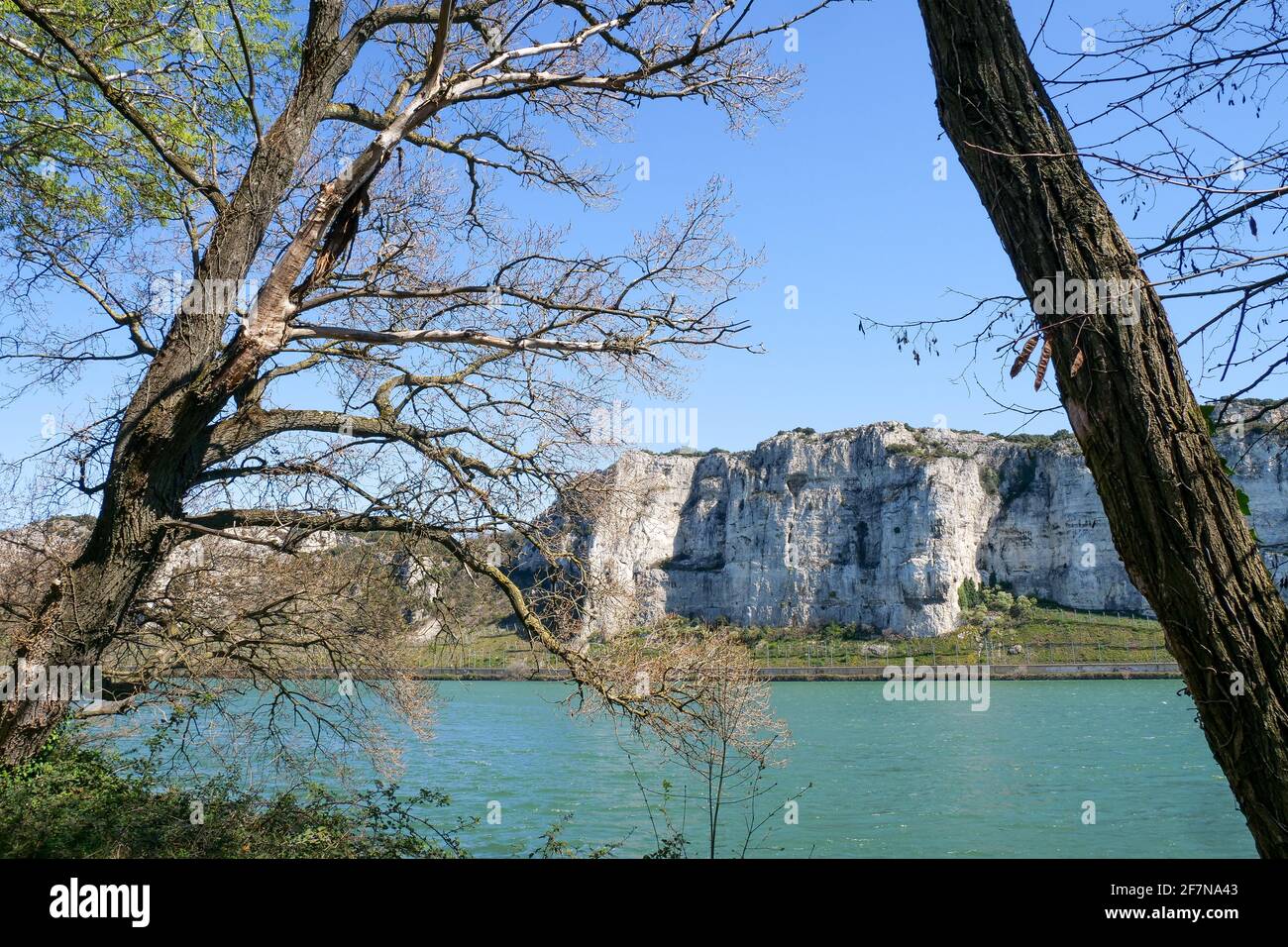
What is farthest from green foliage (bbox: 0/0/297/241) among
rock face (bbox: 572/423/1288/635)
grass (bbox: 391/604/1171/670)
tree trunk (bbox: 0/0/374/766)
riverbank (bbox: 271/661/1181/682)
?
rock face (bbox: 572/423/1288/635)

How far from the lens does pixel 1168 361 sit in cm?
244

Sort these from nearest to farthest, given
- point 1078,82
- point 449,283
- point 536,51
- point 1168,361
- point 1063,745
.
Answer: point 1168,361 < point 1078,82 < point 536,51 < point 449,283 < point 1063,745

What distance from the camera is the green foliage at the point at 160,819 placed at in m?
7.20

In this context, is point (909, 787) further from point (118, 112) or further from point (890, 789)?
point (118, 112)

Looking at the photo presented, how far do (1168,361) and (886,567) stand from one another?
380 feet

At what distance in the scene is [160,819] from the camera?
27.6 feet

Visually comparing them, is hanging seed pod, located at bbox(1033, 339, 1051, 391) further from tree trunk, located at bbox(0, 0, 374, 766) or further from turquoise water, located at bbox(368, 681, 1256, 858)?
turquoise water, located at bbox(368, 681, 1256, 858)

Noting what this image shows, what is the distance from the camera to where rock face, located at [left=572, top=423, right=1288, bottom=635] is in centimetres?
10969

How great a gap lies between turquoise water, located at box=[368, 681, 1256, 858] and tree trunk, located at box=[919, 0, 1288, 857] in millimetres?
5527

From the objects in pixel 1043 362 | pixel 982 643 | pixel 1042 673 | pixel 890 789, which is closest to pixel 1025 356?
pixel 1043 362

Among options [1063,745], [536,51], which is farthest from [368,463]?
[1063,745]

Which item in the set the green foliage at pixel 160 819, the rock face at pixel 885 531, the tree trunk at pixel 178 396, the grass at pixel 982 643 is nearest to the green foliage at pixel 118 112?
the tree trunk at pixel 178 396

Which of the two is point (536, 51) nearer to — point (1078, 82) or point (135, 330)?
point (135, 330)
